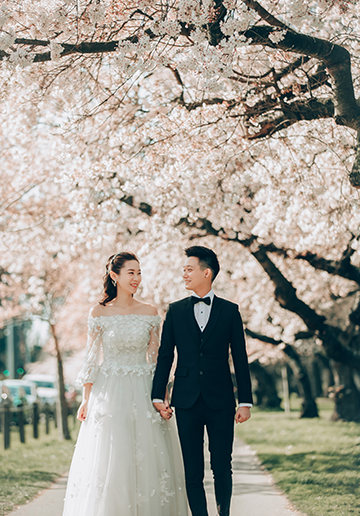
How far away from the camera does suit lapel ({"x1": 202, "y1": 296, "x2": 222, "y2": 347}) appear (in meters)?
5.03

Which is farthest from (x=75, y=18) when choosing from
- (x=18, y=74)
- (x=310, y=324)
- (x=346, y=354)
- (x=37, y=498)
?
(x=346, y=354)

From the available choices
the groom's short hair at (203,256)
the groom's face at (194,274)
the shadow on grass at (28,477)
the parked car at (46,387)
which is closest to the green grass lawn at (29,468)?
the shadow on grass at (28,477)

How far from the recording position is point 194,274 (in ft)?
17.0

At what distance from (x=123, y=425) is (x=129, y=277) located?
1.42m

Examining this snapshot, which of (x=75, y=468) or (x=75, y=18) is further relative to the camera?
(x=75, y=18)

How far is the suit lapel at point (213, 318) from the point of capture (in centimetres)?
503

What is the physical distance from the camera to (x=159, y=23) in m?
5.41

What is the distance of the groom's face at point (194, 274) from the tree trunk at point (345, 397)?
14696 millimetres

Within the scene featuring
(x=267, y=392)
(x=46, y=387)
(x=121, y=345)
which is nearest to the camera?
(x=121, y=345)

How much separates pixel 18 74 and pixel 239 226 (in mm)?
6334

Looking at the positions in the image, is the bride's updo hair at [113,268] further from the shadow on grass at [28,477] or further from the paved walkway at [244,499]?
the shadow on grass at [28,477]

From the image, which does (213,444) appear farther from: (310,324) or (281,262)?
(281,262)

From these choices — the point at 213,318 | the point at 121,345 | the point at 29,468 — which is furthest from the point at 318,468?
the point at 213,318

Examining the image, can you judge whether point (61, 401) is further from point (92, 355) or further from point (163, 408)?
point (163, 408)
